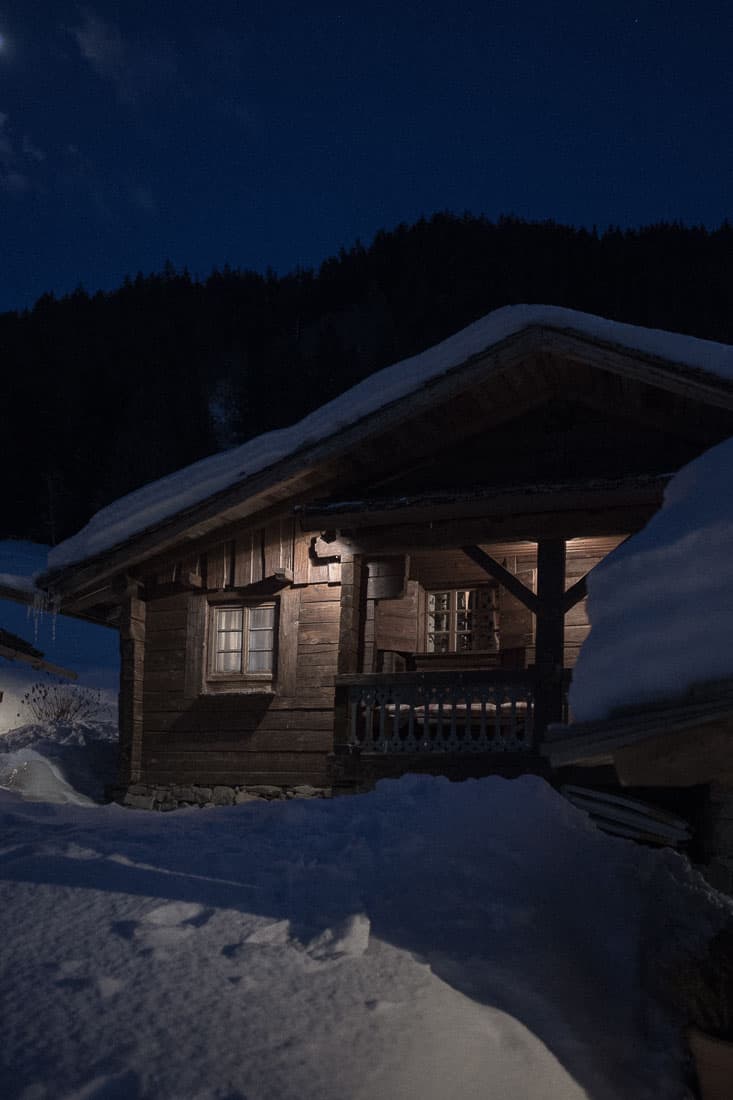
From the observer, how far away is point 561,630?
10.5 m

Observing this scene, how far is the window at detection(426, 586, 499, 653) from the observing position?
15.1 meters

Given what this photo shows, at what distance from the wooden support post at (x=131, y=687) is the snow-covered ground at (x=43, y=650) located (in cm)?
1164

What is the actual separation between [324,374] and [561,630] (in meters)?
39.7

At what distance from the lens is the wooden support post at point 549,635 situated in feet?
33.7

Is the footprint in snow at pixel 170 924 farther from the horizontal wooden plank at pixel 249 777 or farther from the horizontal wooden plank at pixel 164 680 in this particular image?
the horizontal wooden plank at pixel 164 680

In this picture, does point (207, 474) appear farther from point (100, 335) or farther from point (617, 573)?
point (100, 335)

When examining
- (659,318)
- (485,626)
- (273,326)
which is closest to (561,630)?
(485,626)

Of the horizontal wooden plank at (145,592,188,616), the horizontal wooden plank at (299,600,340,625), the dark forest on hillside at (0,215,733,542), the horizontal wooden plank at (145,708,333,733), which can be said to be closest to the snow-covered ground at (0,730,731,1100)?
the horizontal wooden plank at (145,708,333,733)

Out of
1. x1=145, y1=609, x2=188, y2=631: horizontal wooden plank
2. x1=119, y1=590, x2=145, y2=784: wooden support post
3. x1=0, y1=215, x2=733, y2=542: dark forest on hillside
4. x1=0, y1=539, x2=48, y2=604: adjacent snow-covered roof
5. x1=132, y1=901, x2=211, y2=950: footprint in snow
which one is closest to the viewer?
x1=132, y1=901, x2=211, y2=950: footprint in snow

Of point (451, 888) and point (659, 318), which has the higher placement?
point (659, 318)

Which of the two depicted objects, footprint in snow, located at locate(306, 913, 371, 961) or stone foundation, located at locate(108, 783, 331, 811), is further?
stone foundation, located at locate(108, 783, 331, 811)

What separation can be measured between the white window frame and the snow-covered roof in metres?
1.60

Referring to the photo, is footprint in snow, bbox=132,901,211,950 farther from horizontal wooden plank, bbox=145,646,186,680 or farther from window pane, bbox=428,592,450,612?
window pane, bbox=428,592,450,612

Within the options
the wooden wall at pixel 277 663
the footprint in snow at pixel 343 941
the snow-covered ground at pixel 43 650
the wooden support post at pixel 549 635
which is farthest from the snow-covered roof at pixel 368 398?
the snow-covered ground at pixel 43 650
